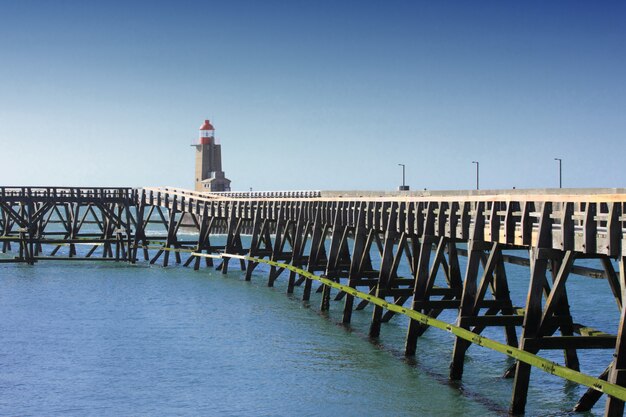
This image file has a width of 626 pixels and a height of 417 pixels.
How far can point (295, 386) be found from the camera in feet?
59.3

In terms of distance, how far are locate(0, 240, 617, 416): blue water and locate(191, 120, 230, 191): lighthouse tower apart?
66.5 m

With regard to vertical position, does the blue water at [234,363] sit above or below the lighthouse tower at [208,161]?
below

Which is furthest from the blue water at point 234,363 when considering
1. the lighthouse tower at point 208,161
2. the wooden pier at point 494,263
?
the lighthouse tower at point 208,161

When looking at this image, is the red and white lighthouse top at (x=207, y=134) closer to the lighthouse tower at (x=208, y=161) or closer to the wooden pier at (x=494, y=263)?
the lighthouse tower at (x=208, y=161)

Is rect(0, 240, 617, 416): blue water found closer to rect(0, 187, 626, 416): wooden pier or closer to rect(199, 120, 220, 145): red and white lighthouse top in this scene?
rect(0, 187, 626, 416): wooden pier

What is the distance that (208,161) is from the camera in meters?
102

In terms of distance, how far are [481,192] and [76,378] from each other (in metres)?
24.2

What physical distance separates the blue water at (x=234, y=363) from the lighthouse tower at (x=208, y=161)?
66486 mm

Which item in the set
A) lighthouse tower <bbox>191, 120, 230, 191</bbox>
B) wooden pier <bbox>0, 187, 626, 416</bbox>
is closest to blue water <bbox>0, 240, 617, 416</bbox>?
wooden pier <bbox>0, 187, 626, 416</bbox>

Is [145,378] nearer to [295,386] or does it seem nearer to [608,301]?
[295,386]

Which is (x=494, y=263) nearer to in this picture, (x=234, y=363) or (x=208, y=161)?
(x=234, y=363)

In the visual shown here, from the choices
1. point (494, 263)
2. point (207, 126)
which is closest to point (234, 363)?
point (494, 263)

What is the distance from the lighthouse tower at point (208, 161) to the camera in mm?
99688

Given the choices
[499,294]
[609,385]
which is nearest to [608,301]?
[499,294]
